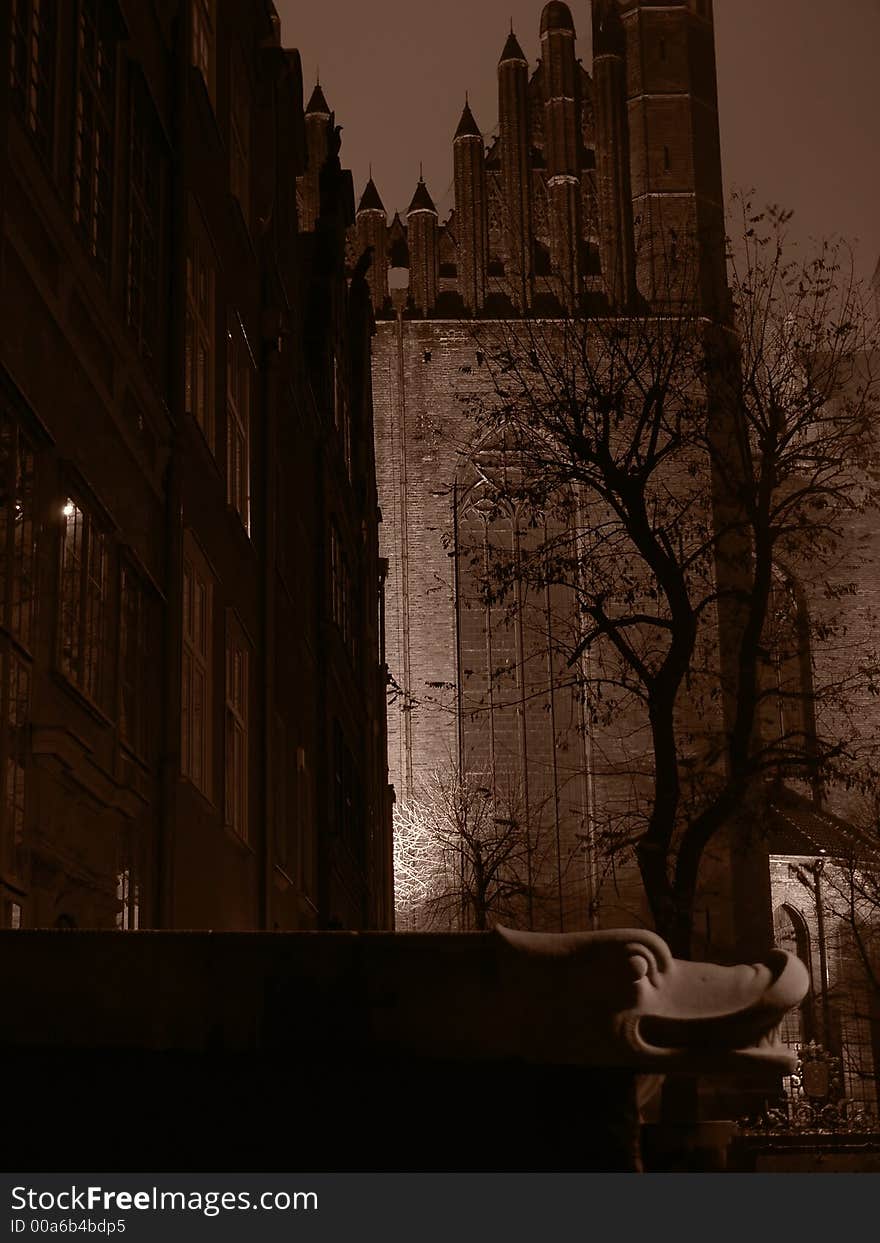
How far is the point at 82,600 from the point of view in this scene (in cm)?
955

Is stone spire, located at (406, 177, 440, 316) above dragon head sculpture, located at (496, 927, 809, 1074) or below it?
above

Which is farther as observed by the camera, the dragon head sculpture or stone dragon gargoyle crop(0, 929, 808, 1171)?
stone dragon gargoyle crop(0, 929, 808, 1171)

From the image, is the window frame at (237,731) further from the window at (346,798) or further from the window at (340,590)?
the window at (340,590)

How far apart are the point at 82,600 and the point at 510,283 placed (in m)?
39.5

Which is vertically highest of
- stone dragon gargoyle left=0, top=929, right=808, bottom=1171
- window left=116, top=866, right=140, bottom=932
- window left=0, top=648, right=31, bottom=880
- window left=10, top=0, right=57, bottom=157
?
window left=10, top=0, right=57, bottom=157

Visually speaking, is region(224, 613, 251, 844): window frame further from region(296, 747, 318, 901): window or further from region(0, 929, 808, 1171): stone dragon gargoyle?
region(0, 929, 808, 1171): stone dragon gargoyle

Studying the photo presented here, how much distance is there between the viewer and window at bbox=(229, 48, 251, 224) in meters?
16.5

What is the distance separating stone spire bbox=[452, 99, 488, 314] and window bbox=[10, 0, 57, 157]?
130 ft

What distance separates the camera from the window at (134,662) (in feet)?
35.0

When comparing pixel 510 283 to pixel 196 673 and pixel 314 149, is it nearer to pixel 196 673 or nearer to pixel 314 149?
pixel 314 149

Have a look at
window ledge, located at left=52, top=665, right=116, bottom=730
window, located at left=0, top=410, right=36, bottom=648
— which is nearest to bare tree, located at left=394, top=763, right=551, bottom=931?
window ledge, located at left=52, top=665, right=116, bottom=730

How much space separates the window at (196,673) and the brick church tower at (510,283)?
3138cm

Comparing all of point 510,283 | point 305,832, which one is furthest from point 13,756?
A: point 510,283

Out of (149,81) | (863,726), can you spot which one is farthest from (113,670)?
(863,726)
